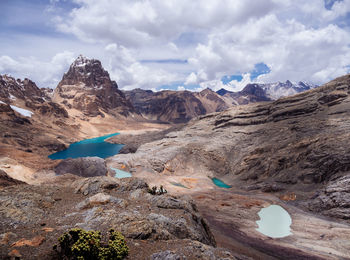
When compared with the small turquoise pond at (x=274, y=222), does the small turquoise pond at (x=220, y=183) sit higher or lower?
lower

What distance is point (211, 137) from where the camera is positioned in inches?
2763

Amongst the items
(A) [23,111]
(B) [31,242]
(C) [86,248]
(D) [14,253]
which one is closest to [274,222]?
(C) [86,248]

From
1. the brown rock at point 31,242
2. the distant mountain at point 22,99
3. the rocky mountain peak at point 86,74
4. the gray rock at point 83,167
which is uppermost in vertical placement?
the rocky mountain peak at point 86,74

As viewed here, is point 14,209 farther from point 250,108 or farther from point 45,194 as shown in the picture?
point 250,108

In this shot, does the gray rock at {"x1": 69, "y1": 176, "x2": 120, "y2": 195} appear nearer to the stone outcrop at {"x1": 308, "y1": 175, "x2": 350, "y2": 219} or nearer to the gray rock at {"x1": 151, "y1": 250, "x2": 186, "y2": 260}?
the gray rock at {"x1": 151, "y1": 250, "x2": 186, "y2": 260}

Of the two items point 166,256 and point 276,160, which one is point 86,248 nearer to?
point 166,256

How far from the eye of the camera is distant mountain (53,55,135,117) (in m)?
163

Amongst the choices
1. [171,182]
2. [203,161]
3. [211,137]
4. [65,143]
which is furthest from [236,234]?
[65,143]

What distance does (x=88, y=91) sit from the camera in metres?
179

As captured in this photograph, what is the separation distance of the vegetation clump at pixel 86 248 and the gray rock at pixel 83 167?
38.7 metres

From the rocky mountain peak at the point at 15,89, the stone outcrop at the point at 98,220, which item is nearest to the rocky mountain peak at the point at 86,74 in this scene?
the rocky mountain peak at the point at 15,89

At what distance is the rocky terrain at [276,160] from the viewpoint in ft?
95.6

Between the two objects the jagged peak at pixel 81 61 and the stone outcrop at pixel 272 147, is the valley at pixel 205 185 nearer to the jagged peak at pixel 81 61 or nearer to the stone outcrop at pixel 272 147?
the stone outcrop at pixel 272 147

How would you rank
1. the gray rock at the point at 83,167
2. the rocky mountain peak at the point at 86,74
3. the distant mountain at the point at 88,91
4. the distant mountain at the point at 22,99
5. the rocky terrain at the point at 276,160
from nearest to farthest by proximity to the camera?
the rocky terrain at the point at 276,160
the gray rock at the point at 83,167
the distant mountain at the point at 22,99
the distant mountain at the point at 88,91
the rocky mountain peak at the point at 86,74
